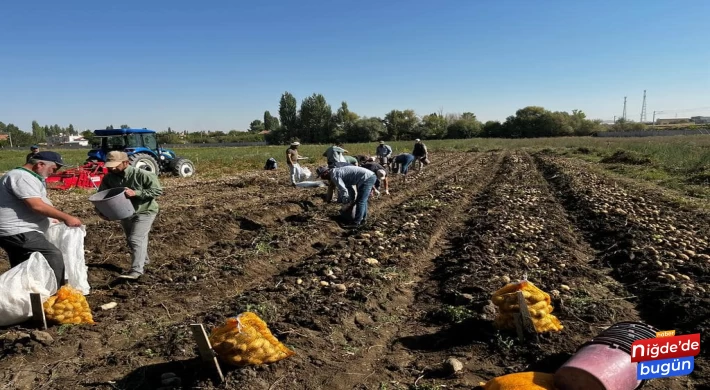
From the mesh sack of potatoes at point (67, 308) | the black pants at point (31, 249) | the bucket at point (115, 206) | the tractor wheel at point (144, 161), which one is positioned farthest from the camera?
the tractor wheel at point (144, 161)

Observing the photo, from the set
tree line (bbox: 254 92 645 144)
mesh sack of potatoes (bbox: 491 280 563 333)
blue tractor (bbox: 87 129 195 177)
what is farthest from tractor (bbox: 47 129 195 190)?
tree line (bbox: 254 92 645 144)

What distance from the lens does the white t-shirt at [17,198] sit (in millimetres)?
3746

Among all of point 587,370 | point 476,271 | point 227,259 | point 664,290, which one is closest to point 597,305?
point 664,290

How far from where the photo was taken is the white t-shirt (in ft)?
12.3

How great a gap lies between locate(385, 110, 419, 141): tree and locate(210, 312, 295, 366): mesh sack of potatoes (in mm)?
66721

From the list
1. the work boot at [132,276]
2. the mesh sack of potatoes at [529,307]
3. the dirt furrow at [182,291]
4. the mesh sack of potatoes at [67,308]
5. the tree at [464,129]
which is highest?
the tree at [464,129]

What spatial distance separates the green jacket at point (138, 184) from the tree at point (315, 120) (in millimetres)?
67812

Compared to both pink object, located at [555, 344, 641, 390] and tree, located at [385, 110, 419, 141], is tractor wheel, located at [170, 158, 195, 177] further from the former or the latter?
tree, located at [385, 110, 419, 141]

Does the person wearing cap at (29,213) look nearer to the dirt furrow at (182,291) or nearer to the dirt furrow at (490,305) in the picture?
the dirt furrow at (182,291)

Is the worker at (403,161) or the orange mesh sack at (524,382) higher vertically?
the worker at (403,161)

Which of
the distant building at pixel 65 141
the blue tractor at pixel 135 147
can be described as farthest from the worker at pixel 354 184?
the distant building at pixel 65 141

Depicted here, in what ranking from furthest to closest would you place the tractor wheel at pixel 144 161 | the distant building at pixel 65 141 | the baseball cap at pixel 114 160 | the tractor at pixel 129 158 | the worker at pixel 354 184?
the distant building at pixel 65 141
the tractor wheel at pixel 144 161
the tractor at pixel 129 158
the worker at pixel 354 184
the baseball cap at pixel 114 160

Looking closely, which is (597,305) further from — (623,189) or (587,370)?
(623,189)

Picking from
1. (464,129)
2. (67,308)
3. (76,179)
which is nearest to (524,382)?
(67,308)
